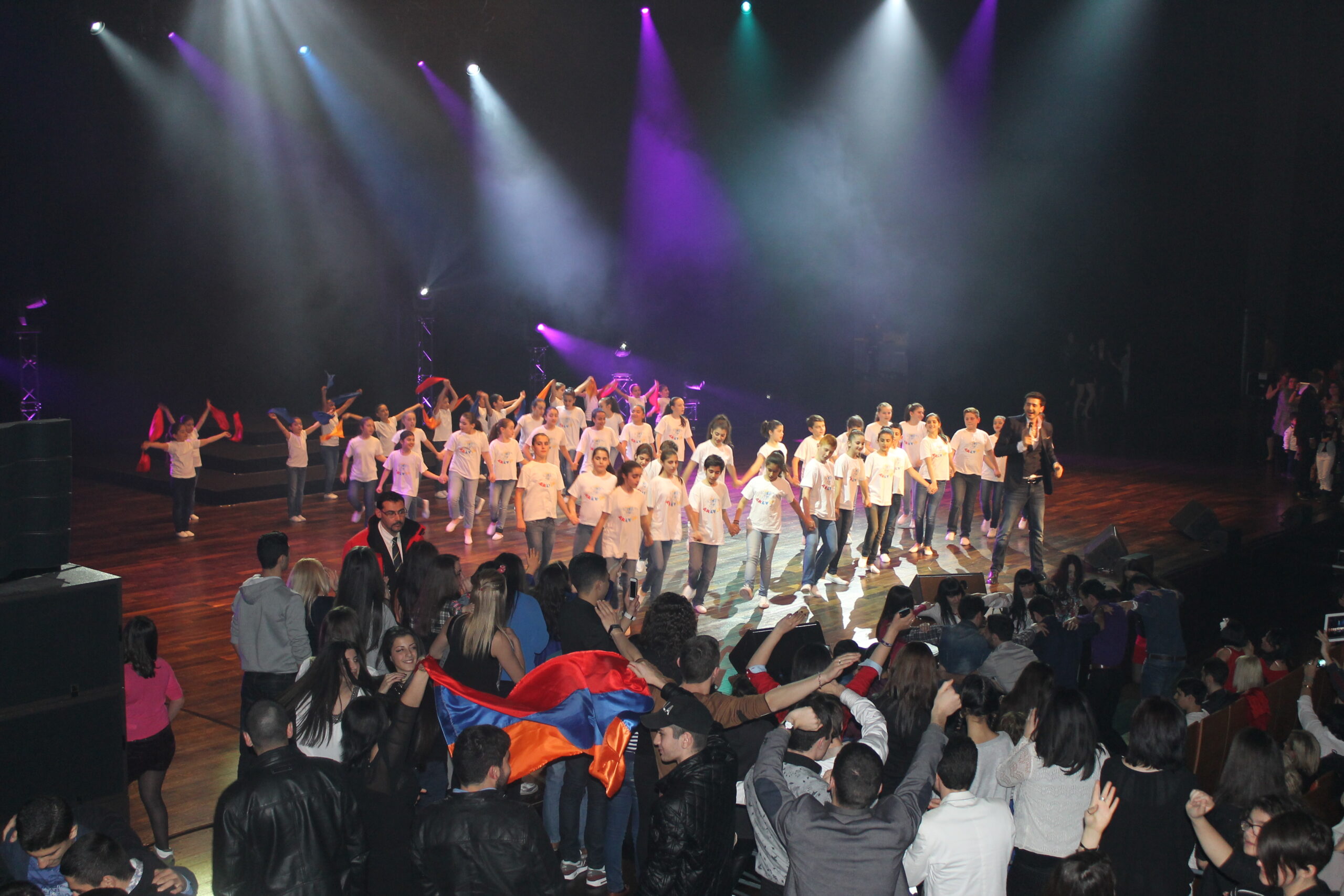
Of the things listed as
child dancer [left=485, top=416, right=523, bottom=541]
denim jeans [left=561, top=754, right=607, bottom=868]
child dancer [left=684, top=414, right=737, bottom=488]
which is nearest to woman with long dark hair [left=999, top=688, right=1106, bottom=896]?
denim jeans [left=561, top=754, right=607, bottom=868]

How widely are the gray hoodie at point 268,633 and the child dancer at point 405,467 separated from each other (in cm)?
593

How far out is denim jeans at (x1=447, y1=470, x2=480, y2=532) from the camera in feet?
39.3

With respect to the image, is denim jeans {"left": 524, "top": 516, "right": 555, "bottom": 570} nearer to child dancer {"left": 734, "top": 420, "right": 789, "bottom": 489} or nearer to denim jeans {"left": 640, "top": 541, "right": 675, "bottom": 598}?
denim jeans {"left": 640, "top": 541, "right": 675, "bottom": 598}

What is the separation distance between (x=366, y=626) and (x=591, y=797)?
1689 millimetres

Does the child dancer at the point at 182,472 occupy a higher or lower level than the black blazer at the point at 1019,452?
lower

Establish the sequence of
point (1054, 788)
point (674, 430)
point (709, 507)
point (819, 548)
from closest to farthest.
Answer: point (1054, 788) → point (709, 507) → point (819, 548) → point (674, 430)

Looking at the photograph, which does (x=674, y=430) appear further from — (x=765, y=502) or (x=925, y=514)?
(x=765, y=502)

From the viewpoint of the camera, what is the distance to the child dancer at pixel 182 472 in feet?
38.5

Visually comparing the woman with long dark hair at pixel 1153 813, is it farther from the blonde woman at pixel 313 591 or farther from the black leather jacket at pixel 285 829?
the blonde woman at pixel 313 591

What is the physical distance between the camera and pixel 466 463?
39.0 feet

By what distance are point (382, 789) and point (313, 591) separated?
229 centimetres

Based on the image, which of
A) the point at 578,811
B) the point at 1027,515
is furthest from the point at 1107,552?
the point at 578,811

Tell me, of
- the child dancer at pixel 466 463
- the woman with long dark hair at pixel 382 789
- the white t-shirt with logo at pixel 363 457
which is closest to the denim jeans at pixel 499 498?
the child dancer at pixel 466 463

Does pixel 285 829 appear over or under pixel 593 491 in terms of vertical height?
under
